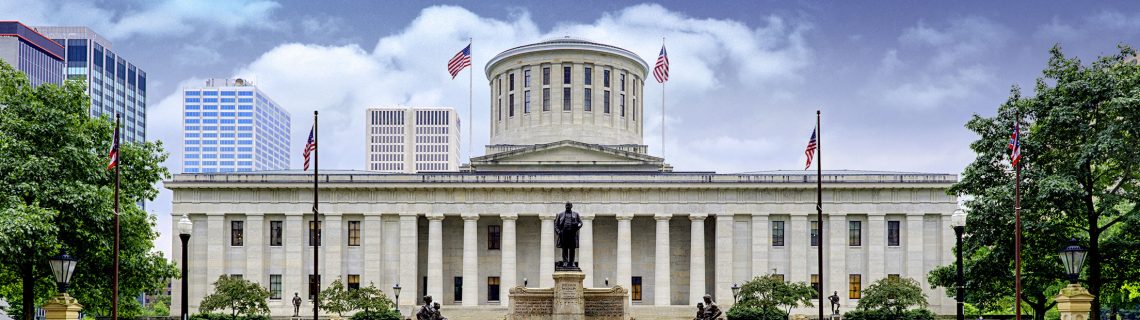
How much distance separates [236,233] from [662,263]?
26.6m

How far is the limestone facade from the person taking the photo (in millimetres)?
68688

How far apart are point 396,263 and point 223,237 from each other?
10692 millimetres

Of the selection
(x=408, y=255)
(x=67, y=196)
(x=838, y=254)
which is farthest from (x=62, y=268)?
(x=838, y=254)

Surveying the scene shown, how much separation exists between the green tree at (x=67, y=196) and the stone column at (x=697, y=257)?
35.6 meters

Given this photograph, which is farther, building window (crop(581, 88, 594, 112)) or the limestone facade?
building window (crop(581, 88, 594, 112))

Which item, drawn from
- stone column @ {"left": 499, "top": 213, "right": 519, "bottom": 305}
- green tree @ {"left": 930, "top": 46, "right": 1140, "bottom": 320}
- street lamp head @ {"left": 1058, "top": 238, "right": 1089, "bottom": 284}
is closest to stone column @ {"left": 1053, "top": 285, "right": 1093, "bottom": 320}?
street lamp head @ {"left": 1058, "top": 238, "right": 1089, "bottom": 284}

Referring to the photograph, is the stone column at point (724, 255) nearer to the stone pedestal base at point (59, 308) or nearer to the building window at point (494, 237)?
the building window at point (494, 237)

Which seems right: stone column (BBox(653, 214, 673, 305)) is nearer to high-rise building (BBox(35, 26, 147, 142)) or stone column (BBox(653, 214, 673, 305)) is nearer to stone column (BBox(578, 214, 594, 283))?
stone column (BBox(578, 214, 594, 283))

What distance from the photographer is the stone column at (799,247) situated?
68812 mm

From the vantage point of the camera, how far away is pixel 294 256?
6869 centimetres

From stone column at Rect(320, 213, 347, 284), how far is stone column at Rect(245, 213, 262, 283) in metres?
3.64

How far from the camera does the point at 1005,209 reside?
34719 mm

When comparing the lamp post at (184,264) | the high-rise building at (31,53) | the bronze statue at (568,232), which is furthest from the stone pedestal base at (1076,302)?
the high-rise building at (31,53)

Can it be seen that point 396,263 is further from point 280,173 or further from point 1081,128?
point 1081,128
